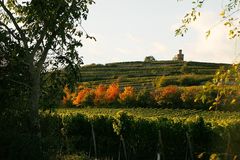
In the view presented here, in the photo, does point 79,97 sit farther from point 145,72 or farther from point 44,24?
point 44,24

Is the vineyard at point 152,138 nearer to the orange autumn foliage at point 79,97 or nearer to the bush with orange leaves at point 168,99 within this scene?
the bush with orange leaves at point 168,99

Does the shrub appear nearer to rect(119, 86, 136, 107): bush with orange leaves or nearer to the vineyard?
rect(119, 86, 136, 107): bush with orange leaves

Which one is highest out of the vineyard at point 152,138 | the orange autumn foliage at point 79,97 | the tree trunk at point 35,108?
the orange autumn foliage at point 79,97

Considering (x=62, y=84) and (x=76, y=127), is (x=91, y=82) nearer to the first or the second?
(x=76, y=127)

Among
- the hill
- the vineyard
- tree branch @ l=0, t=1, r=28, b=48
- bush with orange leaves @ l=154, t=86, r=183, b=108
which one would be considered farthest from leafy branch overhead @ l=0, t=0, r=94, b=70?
the hill

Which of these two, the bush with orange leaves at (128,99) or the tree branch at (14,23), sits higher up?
the tree branch at (14,23)

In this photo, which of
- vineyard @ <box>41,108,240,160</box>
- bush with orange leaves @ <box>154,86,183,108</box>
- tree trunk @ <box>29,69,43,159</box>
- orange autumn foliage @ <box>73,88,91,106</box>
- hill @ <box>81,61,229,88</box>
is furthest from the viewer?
hill @ <box>81,61,229,88</box>

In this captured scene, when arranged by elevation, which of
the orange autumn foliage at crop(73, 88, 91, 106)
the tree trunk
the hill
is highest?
the hill

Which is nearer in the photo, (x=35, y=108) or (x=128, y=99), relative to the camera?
(x=35, y=108)

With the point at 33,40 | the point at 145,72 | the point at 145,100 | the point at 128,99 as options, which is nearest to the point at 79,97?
the point at 128,99

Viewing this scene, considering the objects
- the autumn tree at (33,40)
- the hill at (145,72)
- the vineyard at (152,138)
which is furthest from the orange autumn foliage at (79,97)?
the autumn tree at (33,40)

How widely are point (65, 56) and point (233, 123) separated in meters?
17.7

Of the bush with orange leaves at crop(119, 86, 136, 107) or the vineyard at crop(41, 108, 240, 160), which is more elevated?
the bush with orange leaves at crop(119, 86, 136, 107)

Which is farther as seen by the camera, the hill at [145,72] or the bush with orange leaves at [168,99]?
the hill at [145,72]
